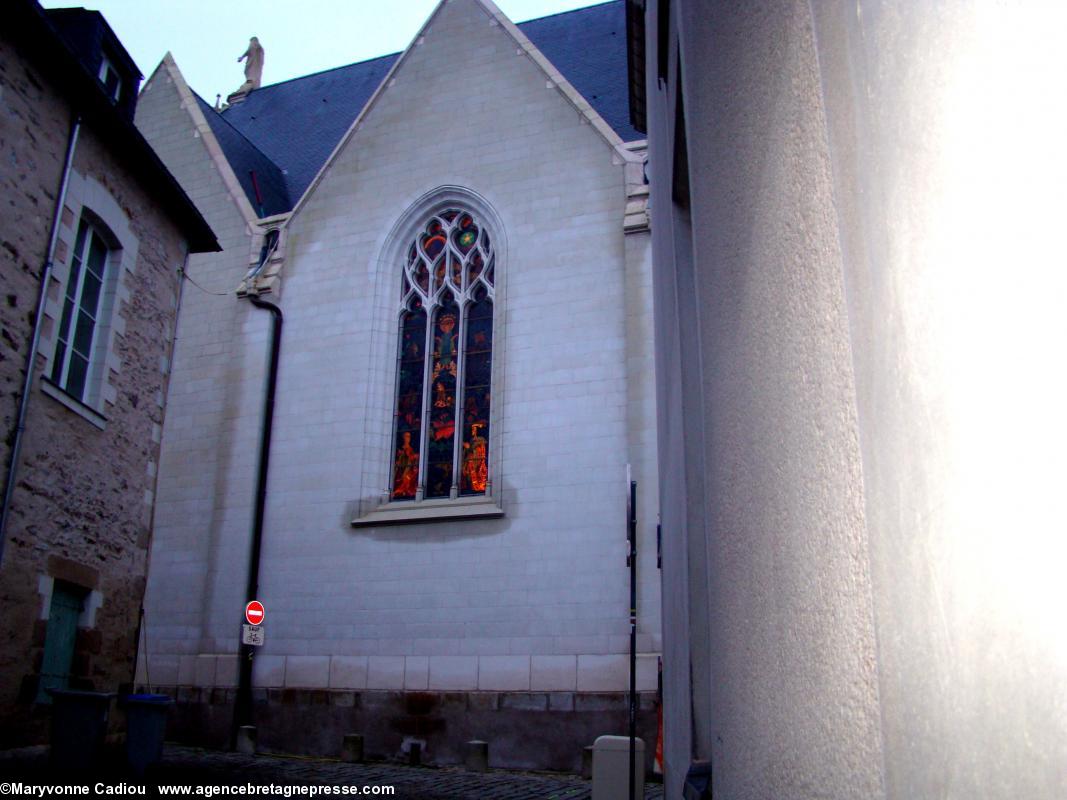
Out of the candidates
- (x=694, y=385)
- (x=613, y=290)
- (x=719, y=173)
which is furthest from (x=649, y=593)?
(x=719, y=173)

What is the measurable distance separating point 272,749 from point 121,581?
13.5ft

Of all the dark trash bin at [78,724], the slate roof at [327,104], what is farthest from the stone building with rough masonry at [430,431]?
the dark trash bin at [78,724]

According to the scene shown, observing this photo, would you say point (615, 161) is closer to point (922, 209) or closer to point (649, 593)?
point (649, 593)

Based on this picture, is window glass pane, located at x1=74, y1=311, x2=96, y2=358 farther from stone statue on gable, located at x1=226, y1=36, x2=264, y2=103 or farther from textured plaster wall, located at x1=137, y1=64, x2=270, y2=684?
stone statue on gable, located at x1=226, y1=36, x2=264, y2=103

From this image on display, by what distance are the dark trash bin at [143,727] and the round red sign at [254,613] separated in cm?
440

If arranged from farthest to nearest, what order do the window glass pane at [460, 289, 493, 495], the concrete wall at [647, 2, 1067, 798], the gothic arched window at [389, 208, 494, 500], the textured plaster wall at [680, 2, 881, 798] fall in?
the gothic arched window at [389, 208, 494, 500]
the window glass pane at [460, 289, 493, 495]
the textured plaster wall at [680, 2, 881, 798]
the concrete wall at [647, 2, 1067, 798]

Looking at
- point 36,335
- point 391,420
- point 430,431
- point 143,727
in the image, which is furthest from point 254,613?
point 36,335

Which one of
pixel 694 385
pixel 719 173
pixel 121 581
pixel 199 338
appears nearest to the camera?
pixel 719 173

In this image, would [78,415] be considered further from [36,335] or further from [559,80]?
[559,80]

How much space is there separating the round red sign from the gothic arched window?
2.36 m

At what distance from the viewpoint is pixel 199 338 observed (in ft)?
53.5

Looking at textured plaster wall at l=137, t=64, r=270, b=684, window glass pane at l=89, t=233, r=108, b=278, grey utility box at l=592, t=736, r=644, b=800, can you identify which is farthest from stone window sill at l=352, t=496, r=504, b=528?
grey utility box at l=592, t=736, r=644, b=800

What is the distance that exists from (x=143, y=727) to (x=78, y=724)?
79 centimetres

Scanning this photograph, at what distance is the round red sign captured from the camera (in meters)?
13.7
